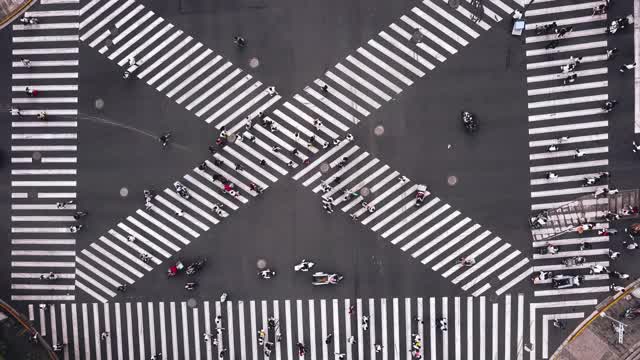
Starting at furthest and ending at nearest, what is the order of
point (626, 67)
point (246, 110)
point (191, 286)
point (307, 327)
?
1. point (307, 327)
2. point (191, 286)
3. point (246, 110)
4. point (626, 67)

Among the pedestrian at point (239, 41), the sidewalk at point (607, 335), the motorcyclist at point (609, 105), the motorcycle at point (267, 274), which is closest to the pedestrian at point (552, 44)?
the motorcyclist at point (609, 105)

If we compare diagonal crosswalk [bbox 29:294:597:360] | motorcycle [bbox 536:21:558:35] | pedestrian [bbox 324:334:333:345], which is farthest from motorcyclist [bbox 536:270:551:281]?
motorcycle [bbox 536:21:558:35]

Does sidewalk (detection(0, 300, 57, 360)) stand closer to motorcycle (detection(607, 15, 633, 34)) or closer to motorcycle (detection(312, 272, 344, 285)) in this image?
motorcycle (detection(312, 272, 344, 285))

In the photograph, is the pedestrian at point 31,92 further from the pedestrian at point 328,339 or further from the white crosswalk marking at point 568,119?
the white crosswalk marking at point 568,119

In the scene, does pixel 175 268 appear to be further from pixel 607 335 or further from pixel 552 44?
pixel 607 335

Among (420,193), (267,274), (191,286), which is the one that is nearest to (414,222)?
(420,193)

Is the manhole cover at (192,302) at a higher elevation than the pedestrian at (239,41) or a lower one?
lower
